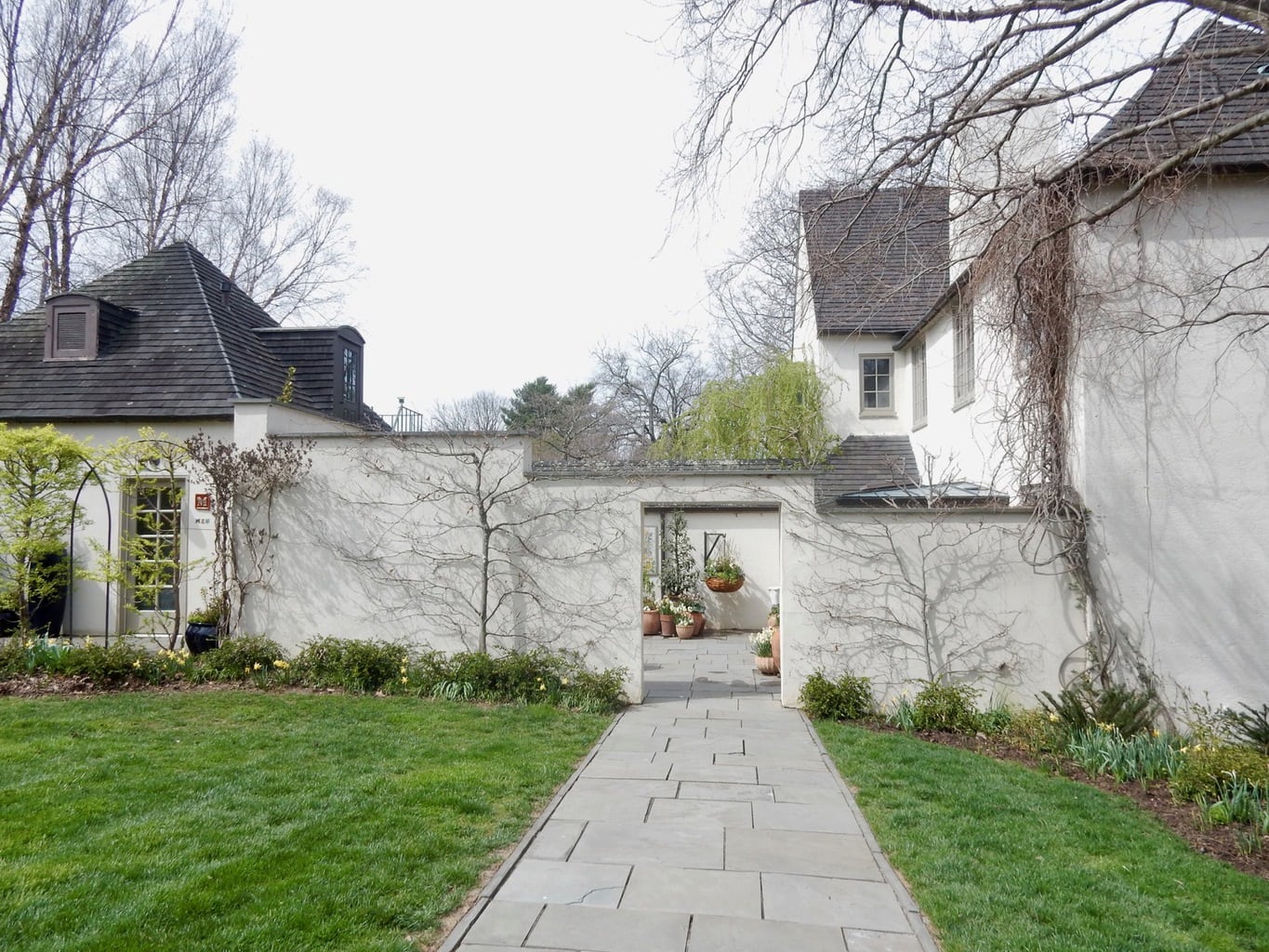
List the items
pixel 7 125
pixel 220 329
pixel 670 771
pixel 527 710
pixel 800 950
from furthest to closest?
pixel 7 125
pixel 220 329
pixel 527 710
pixel 670 771
pixel 800 950

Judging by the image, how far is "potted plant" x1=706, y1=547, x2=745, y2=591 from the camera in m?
16.4

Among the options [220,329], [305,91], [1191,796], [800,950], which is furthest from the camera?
[220,329]

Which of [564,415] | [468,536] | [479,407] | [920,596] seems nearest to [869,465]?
[920,596]

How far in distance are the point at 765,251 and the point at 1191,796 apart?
5.24 metres

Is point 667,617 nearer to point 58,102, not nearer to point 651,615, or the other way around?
point 651,615

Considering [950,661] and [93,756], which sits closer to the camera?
[93,756]

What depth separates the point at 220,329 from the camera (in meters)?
13.0

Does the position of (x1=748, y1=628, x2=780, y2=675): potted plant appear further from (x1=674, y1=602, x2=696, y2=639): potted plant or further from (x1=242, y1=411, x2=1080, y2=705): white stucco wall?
(x1=674, y1=602, x2=696, y2=639): potted plant

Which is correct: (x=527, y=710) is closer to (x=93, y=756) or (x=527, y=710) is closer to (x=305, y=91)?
(x=93, y=756)

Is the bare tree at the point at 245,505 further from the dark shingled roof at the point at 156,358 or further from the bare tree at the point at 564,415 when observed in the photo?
the bare tree at the point at 564,415

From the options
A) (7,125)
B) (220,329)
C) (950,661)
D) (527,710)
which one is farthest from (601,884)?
(7,125)

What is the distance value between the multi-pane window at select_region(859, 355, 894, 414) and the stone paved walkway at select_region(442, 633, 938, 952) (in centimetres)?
970

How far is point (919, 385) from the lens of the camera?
14.5m

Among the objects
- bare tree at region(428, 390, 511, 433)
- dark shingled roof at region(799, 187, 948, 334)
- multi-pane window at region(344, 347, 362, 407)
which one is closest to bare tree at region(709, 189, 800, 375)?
dark shingled roof at region(799, 187, 948, 334)
